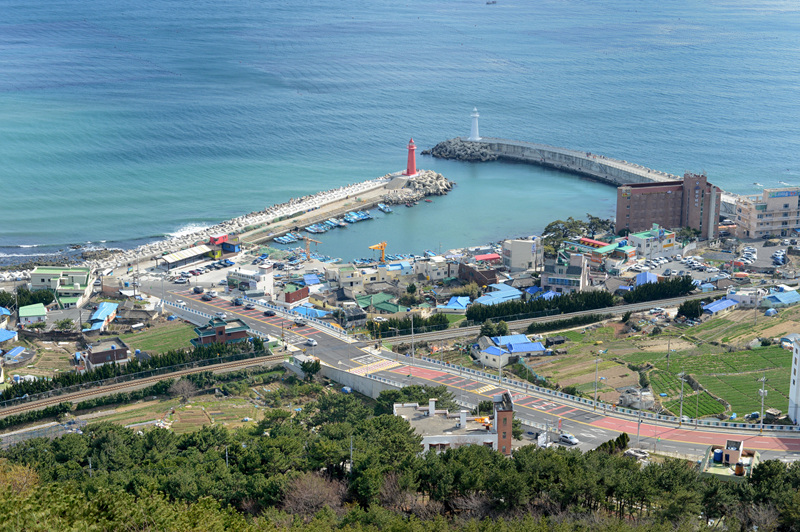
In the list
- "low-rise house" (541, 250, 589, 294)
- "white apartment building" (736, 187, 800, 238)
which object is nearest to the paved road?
"low-rise house" (541, 250, 589, 294)

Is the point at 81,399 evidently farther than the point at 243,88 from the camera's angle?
No

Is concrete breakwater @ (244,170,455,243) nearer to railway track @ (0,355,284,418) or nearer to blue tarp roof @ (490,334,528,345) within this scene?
railway track @ (0,355,284,418)

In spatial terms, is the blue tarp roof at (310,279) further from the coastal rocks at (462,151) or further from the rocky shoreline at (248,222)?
the coastal rocks at (462,151)

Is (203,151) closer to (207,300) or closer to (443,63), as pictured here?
(207,300)

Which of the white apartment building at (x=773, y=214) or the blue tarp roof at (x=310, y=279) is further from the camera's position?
the white apartment building at (x=773, y=214)

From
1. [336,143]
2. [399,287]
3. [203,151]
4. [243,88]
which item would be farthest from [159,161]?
[399,287]

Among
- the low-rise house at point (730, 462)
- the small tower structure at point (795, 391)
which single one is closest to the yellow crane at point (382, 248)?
the small tower structure at point (795, 391)
